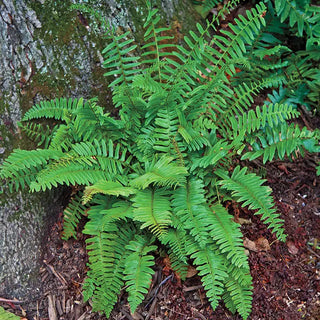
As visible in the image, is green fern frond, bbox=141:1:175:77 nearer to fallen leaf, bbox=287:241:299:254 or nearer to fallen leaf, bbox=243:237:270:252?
fallen leaf, bbox=243:237:270:252

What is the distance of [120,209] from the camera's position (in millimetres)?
2607

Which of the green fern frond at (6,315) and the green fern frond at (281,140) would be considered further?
the green fern frond at (281,140)

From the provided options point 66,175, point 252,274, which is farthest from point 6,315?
point 252,274

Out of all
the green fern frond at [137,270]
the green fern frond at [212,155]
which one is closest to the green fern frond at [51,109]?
the green fern frond at [212,155]

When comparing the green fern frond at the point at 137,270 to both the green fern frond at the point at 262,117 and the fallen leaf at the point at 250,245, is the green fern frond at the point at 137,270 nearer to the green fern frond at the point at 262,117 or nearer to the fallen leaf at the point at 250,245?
the fallen leaf at the point at 250,245

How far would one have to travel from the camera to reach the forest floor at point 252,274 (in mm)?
2793

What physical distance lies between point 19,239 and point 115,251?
0.80 metres

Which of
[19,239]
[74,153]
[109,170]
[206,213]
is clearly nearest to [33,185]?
[74,153]

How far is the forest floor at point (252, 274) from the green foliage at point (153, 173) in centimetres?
17

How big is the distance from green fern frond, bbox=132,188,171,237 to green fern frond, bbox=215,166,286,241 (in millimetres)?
470

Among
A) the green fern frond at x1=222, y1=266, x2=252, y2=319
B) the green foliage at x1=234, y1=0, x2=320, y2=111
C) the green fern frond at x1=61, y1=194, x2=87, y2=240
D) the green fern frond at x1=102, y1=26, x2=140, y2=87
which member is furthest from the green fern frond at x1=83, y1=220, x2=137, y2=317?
the green foliage at x1=234, y1=0, x2=320, y2=111

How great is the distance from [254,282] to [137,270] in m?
0.96

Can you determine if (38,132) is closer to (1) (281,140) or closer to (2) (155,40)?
(2) (155,40)

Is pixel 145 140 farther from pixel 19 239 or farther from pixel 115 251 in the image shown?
pixel 19 239
